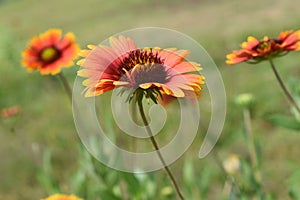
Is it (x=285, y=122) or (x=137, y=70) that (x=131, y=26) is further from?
(x=137, y=70)

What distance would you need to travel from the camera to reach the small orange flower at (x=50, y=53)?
1.12 metres

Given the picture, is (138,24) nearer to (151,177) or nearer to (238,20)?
(238,20)

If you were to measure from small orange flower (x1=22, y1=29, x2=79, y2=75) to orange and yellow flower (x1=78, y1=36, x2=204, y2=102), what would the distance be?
45 centimetres

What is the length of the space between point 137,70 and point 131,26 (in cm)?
394

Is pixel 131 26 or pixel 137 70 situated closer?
pixel 137 70

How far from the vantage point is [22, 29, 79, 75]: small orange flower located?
1.12 m

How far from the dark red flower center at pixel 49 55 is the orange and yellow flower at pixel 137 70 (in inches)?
20.7

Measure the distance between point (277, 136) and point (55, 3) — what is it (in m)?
4.76

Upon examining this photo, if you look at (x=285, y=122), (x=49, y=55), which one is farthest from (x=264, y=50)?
(x=49, y=55)

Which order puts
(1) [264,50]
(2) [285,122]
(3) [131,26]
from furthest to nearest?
(3) [131,26] < (2) [285,122] < (1) [264,50]

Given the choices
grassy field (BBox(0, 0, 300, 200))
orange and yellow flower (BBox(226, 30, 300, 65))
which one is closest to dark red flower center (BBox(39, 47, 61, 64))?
grassy field (BBox(0, 0, 300, 200))

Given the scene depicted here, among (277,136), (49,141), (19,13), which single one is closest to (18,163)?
(49,141)

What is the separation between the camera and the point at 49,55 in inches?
46.2

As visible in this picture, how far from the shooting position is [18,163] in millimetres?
2219
